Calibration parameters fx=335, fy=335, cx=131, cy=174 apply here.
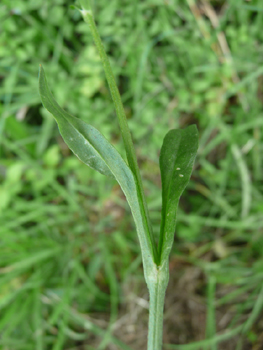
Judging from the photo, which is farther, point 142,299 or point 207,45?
point 142,299

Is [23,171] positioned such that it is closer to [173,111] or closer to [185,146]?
[173,111]

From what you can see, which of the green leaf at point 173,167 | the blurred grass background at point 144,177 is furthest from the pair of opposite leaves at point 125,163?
the blurred grass background at point 144,177

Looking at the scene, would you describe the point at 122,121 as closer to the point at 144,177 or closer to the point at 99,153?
the point at 99,153

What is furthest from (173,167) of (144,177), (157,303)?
(144,177)

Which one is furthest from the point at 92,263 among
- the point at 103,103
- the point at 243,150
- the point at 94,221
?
the point at 243,150

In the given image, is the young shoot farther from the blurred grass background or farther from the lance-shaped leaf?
the blurred grass background

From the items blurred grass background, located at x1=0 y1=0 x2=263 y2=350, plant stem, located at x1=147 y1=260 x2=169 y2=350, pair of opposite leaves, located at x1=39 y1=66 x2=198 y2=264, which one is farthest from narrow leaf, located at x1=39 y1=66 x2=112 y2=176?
blurred grass background, located at x1=0 y1=0 x2=263 y2=350

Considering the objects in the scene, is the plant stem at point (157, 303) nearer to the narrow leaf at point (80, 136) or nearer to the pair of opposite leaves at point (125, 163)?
the pair of opposite leaves at point (125, 163)
